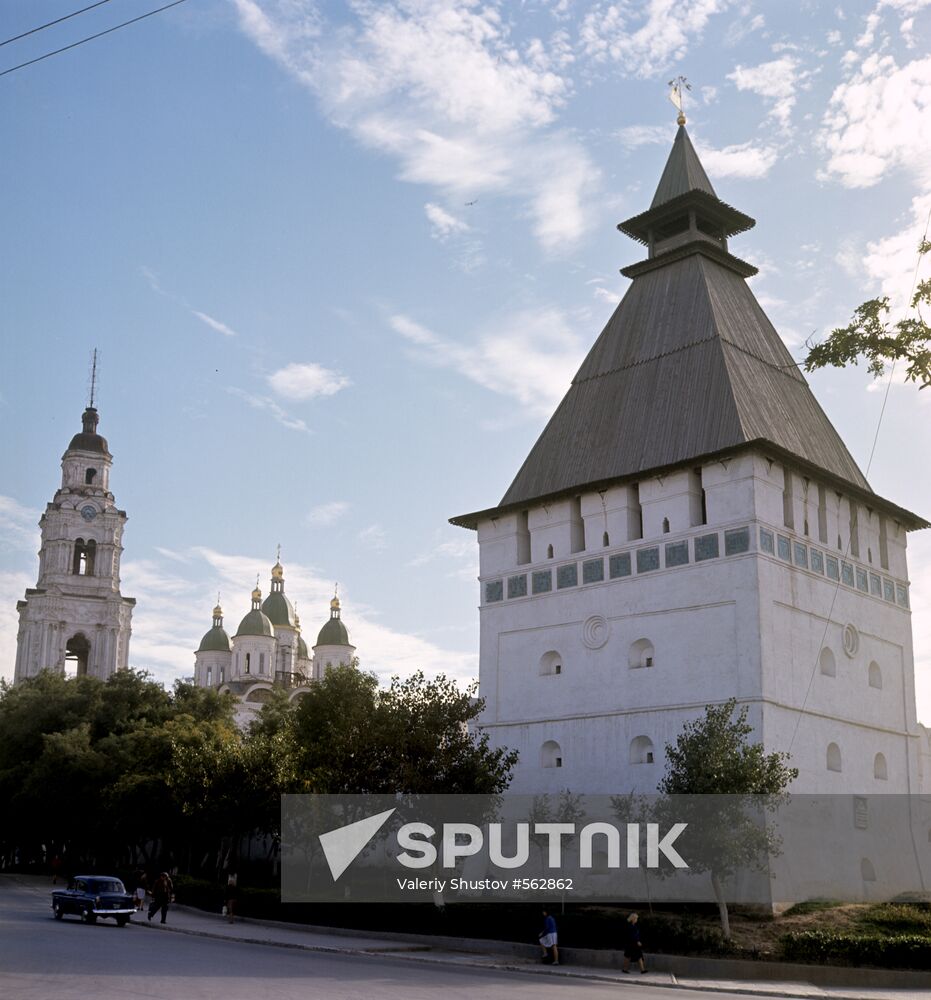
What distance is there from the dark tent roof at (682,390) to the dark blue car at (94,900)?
14456 mm

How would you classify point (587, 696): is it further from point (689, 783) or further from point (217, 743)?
point (217, 743)

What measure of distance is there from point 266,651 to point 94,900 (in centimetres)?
5327

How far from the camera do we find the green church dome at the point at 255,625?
78688 millimetres

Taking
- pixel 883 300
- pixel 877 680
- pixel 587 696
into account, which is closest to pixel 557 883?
pixel 587 696

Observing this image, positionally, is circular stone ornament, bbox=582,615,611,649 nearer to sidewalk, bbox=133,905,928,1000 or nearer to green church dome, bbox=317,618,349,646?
sidewalk, bbox=133,905,928,1000

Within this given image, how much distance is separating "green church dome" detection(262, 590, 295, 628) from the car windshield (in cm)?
5817

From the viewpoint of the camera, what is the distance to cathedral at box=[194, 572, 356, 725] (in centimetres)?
7529

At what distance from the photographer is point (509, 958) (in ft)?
72.5

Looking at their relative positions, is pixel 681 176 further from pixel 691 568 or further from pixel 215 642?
pixel 215 642

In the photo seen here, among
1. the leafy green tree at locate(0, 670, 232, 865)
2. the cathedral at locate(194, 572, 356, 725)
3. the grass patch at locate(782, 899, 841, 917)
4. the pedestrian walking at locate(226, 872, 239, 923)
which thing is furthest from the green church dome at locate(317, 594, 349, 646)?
the grass patch at locate(782, 899, 841, 917)

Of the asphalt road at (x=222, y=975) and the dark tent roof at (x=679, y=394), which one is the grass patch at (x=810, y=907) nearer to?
the asphalt road at (x=222, y=975)

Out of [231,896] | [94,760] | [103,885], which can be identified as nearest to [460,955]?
[231,896]

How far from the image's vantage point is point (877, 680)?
31.8 m

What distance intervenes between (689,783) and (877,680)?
1084 cm
